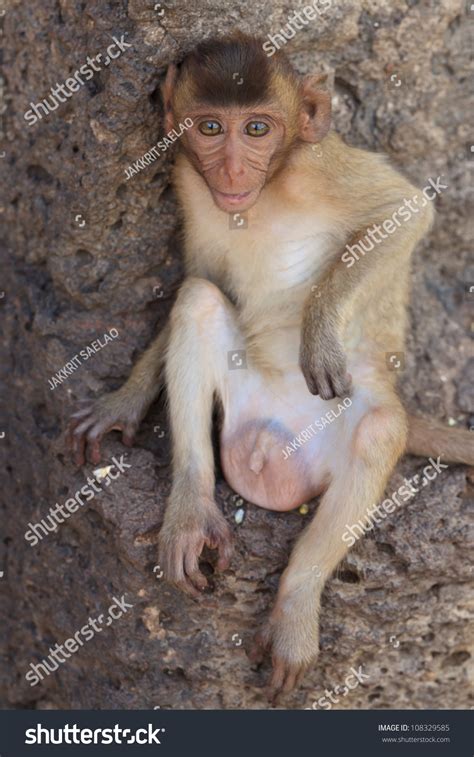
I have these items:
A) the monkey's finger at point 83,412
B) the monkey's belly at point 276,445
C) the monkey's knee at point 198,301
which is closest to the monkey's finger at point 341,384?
the monkey's belly at point 276,445

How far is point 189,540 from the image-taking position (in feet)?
13.1

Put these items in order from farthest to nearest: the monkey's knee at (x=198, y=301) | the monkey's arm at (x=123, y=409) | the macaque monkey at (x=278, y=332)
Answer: the monkey's arm at (x=123, y=409), the monkey's knee at (x=198, y=301), the macaque monkey at (x=278, y=332)

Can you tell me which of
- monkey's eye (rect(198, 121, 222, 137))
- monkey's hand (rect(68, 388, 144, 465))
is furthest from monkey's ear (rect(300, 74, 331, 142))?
monkey's hand (rect(68, 388, 144, 465))

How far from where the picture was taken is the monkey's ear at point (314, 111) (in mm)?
3930

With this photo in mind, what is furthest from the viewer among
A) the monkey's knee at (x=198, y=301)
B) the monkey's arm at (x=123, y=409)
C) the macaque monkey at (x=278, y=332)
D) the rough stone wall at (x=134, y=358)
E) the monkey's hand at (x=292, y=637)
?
the monkey's arm at (x=123, y=409)

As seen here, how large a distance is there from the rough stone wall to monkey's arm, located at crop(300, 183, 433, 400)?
58 centimetres

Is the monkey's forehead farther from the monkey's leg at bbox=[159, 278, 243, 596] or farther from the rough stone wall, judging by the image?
the monkey's leg at bbox=[159, 278, 243, 596]

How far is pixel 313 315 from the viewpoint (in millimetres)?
3971

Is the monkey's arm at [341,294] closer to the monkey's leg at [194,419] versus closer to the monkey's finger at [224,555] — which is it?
the monkey's leg at [194,419]

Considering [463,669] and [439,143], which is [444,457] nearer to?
[463,669]

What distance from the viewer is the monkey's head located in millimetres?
3742

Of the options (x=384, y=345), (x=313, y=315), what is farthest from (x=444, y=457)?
(x=313, y=315)

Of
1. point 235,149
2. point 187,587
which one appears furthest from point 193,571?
point 235,149

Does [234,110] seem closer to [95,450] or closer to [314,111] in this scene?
[314,111]
